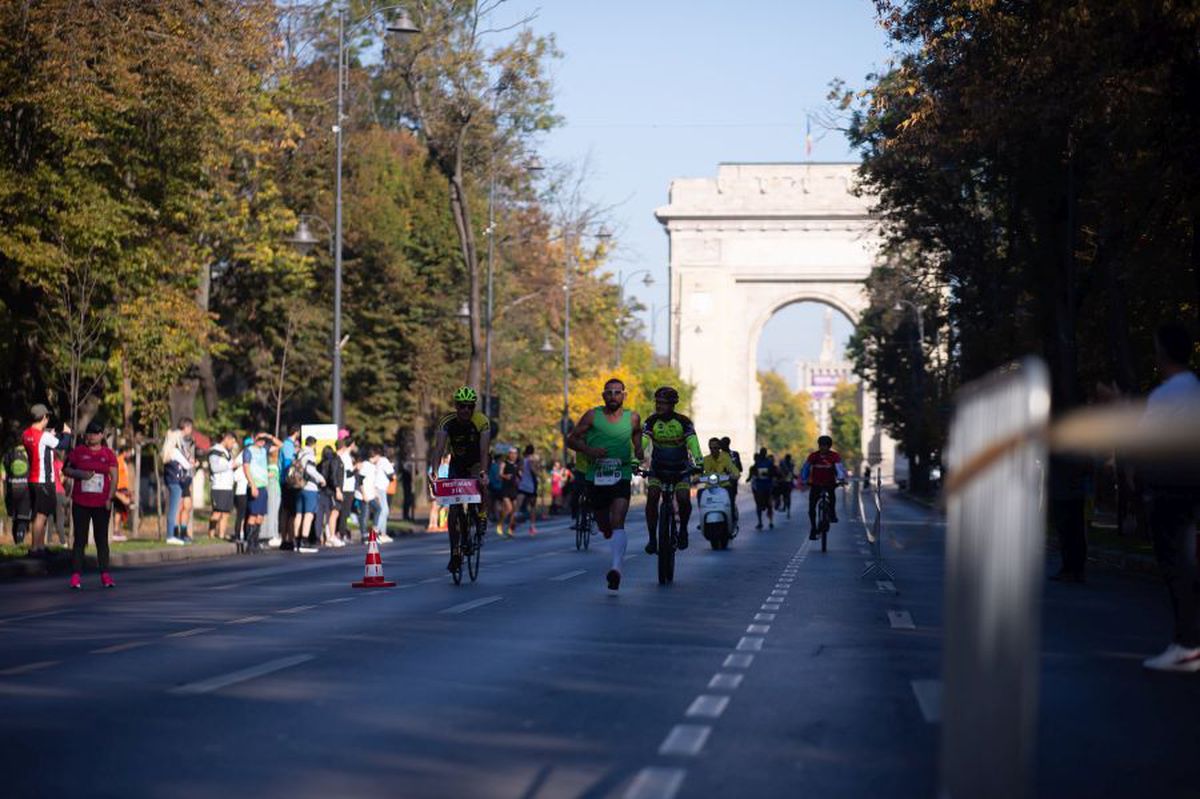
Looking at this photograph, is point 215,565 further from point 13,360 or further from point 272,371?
point 272,371

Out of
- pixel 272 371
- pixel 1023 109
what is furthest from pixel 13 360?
pixel 272 371

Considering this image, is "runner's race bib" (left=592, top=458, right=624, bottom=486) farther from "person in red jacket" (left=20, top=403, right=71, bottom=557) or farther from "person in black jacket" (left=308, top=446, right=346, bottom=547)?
"person in black jacket" (left=308, top=446, right=346, bottom=547)

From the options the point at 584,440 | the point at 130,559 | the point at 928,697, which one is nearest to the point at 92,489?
the point at 584,440

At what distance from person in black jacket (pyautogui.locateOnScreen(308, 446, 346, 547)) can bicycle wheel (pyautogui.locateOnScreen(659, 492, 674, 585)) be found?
15013 millimetres

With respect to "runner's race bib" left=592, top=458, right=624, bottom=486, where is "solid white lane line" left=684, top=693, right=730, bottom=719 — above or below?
below

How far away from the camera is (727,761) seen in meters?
8.08

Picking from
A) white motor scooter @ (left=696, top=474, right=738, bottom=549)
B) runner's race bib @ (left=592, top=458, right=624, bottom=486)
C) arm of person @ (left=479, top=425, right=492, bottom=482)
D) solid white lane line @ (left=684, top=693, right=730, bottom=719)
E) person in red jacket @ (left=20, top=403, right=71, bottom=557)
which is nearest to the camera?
solid white lane line @ (left=684, top=693, right=730, bottom=719)

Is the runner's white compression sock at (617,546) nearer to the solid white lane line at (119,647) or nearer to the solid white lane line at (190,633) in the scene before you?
the solid white lane line at (190,633)

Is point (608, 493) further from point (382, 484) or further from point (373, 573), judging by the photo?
point (382, 484)

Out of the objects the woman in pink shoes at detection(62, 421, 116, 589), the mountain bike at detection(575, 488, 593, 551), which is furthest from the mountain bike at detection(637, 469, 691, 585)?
the mountain bike at detection(575, 488, 593, 551)

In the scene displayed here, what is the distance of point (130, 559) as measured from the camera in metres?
28.8

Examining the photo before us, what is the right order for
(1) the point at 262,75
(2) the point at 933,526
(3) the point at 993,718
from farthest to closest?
1. (2) the point at 933,526
2. (1) the point at 262,75
3. (3) the point at 993,718

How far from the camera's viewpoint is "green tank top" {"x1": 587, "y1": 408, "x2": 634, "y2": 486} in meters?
19.4

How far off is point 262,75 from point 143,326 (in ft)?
37.2
